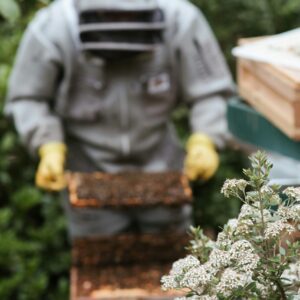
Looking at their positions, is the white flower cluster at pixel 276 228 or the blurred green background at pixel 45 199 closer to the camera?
the white flower cluster at pixel 276 228

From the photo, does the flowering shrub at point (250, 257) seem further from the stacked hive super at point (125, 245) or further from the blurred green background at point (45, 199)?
the blurred green background at point (45, 199)

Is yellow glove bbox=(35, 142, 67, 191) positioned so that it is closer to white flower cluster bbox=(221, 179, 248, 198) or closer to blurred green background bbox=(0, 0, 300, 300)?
blurred green background bbox=(0, 0, 300, 300)

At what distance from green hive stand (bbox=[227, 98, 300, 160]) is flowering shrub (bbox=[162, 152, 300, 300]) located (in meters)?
0.80

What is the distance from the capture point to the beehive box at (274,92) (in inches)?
75.0

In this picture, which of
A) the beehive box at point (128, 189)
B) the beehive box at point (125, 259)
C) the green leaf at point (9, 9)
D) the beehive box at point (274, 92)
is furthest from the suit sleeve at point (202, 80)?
the green leaf at point (9, 9)

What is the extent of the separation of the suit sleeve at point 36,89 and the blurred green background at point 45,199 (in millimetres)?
654

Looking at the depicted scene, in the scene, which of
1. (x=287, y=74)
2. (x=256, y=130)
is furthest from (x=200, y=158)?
(x=287, y=74)

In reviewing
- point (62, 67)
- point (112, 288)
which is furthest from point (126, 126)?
point (112, 288)

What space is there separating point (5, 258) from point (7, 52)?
1317mm

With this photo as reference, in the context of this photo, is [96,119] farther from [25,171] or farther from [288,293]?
[288,293]

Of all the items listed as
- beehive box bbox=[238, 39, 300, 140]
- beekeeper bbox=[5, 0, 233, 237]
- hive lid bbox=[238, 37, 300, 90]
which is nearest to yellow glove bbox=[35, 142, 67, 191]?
beekeeper bbox=[5, 0, 233, 237]

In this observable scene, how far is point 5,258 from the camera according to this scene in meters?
4.57

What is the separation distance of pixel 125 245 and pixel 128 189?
1.01 ft

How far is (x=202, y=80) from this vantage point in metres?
4.12
